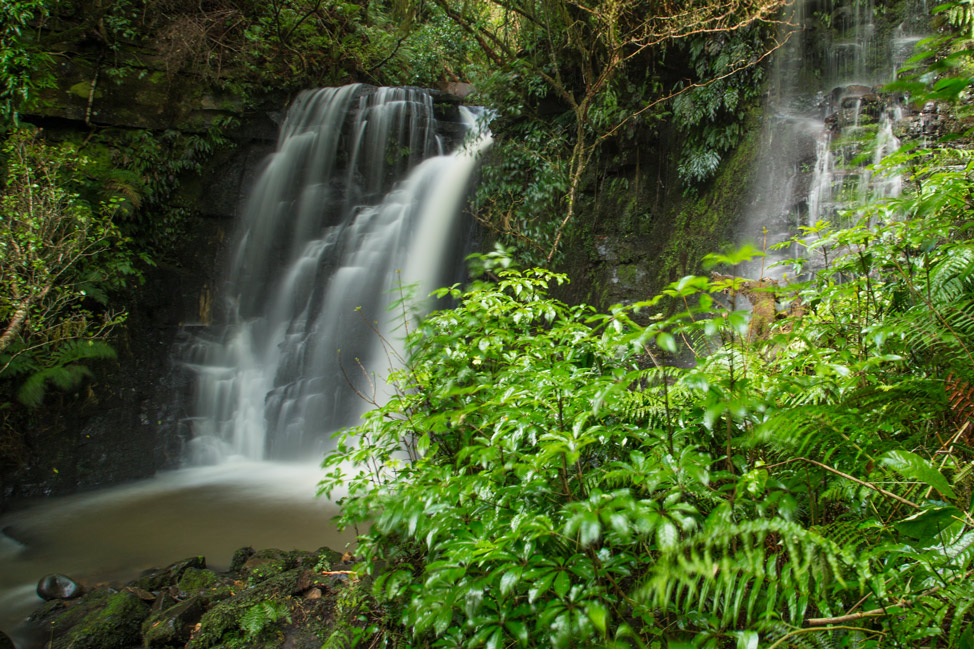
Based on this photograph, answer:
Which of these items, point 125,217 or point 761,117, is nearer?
point 761,117

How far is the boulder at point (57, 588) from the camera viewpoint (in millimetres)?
4043

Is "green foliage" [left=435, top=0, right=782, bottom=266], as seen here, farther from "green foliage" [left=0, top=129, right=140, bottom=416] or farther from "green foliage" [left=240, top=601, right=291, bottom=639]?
"green foliage" [left=0, top=129, right=140, bottom=416]

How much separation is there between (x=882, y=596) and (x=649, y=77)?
701 centimetres

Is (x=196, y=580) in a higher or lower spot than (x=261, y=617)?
lower

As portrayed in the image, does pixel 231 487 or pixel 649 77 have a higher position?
pixel 649 77

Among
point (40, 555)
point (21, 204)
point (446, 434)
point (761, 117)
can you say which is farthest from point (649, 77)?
point (40, 555)

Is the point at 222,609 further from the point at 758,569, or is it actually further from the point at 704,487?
the point at 758,569

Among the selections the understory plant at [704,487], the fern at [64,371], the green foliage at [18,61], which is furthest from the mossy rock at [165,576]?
the green foliage at [18,61]

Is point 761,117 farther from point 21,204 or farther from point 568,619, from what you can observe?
point 21,204

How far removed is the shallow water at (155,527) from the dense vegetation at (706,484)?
3374 millimetres

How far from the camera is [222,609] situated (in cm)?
308

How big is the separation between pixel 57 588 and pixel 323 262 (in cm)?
577

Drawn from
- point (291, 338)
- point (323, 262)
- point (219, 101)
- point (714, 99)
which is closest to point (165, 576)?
point (291, 338)

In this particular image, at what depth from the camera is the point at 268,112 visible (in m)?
9.94
